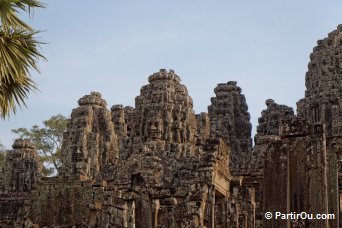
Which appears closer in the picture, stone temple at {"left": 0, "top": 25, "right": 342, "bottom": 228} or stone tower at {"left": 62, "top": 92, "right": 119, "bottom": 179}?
stone temple at {"left": 0, "top": 25, "right": 342, "bottom": 228}

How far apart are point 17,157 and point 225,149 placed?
25591 mm

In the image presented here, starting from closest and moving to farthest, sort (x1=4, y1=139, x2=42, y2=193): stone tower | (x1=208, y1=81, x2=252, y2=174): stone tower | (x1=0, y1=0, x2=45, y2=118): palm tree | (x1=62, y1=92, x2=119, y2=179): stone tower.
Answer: (x1=0, y1=0, x2=45, y2=118): palm tree
(x1=4, y1=139, x2=42, y2=193): stone tower
(x1=62, y1=92, x2=119, y2=179): stone tower
(x1=208, y1=81, x2=252, y2=174): stone tower

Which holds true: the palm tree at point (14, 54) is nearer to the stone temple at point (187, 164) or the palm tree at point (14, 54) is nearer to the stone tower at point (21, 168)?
the stone temple at point (187, 164)

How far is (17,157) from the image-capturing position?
4559 cm

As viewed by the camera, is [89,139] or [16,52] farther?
[89,139]

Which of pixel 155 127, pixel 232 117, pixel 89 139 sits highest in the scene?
pixel 232 117

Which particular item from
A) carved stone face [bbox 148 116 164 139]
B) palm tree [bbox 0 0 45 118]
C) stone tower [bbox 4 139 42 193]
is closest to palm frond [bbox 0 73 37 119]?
palm tree [bbox 0 0 45 118]

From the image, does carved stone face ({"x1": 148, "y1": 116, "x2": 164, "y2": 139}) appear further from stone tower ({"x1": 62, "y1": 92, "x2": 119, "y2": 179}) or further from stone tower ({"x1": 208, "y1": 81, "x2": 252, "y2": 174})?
stone tower ({"x1": 208, "y1": 81, "x2": 252, "y2": 174})

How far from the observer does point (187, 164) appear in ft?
114

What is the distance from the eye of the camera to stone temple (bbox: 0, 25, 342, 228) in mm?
14406

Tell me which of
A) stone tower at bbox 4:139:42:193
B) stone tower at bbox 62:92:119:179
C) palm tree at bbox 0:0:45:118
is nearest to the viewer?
palm tree at bbox 0:0:45:118

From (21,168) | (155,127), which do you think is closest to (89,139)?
(21,168)

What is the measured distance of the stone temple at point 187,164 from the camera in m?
14.4
